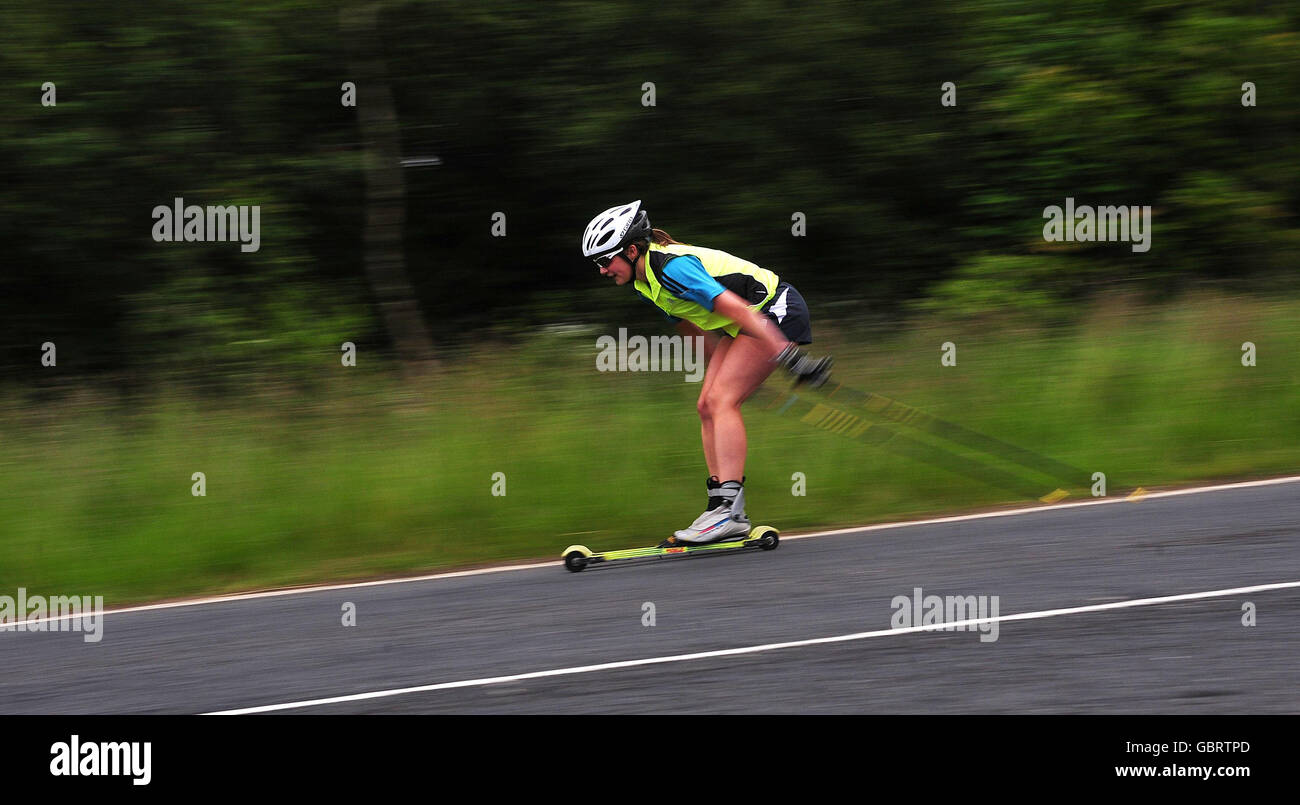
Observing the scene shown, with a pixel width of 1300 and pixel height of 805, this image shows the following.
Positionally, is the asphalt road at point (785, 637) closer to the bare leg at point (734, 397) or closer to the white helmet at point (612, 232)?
the bare leg at point (734, 397)

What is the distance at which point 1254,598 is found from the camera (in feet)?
Result: 21.8

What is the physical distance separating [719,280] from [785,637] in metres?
2.32

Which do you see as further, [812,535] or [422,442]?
[422,442]

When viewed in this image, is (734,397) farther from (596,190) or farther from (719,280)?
(596,190)

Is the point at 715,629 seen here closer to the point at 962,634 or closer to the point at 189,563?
the point at 962,634

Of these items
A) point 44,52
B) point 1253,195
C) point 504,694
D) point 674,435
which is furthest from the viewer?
point 1253,195

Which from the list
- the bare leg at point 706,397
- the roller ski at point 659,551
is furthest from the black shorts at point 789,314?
the roller ski at point 659,551

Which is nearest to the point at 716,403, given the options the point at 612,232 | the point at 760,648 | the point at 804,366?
the point at 804,366

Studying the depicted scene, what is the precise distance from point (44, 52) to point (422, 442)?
915 centimetres

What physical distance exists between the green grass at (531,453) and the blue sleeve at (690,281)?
6.82 feet

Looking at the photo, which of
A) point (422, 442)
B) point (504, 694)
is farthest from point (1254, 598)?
point (422, 442)

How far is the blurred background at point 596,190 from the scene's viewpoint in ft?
39.1

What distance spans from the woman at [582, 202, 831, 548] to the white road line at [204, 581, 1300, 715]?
5.58ft

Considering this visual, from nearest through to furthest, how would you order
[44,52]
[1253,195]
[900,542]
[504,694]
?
1. [504,694]
2. [900,542]
3. [44,52]
4. [1253,195]
